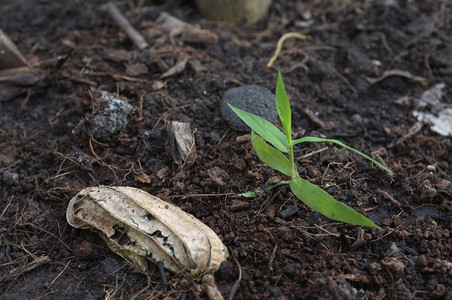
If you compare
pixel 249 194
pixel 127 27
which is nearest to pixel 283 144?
pixel 249 194

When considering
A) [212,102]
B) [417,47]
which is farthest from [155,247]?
[417,47]

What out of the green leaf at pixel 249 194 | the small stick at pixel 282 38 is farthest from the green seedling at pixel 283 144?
the small stick at pixel 282 38

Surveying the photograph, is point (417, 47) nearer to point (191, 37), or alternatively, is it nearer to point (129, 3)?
point (191, 37)

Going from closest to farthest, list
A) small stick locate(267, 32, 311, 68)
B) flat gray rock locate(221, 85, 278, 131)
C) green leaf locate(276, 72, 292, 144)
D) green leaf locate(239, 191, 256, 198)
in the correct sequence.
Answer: green leaf locate(276, 72, 292, 144), green leaf locate(239, 191, 256, 198), flat gray rock locate(221, 85, 278, 131), small stick locate(267, 32, 311, 68)

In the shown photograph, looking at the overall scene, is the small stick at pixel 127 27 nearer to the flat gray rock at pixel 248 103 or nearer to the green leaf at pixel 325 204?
the flat gray rock at pixel 248 103

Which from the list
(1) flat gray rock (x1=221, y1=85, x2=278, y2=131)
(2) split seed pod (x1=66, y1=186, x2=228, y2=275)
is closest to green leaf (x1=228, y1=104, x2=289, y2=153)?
(1) flat gray rock (x1=221, y1=85, x2=278, y2=131)

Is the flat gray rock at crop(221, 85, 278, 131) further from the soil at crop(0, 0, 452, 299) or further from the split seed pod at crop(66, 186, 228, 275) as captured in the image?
the split seed pod at crop(66, 186, 228, 275)
